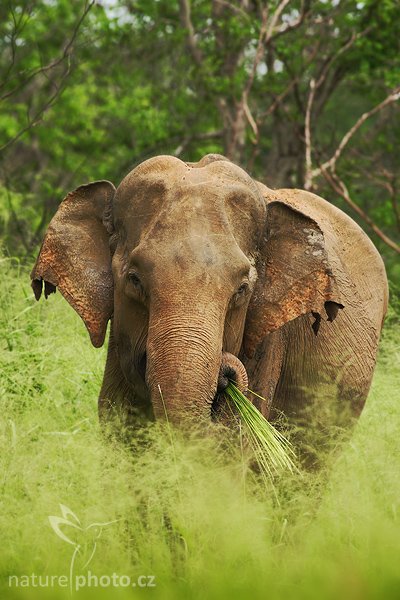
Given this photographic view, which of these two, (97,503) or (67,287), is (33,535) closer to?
(97,503)

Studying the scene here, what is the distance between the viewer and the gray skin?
5.16m

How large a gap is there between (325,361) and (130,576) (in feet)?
9.55

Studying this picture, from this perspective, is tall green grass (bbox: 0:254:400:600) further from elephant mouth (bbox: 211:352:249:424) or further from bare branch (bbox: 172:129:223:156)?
bare branch (bbox: 172:129:223:156)

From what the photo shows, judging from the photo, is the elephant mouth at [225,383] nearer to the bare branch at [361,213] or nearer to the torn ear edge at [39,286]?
the torn ear edge at [39,286]

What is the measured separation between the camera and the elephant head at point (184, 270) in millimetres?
5070

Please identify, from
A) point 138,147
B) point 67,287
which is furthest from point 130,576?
point 138,147

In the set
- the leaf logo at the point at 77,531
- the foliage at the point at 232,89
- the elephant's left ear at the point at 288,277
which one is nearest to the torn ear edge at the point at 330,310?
the elephant's left ear at the point at 288,277

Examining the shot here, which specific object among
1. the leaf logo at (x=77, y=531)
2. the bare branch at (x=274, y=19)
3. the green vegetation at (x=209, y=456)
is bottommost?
the leaf logo at (x=77, y=531)

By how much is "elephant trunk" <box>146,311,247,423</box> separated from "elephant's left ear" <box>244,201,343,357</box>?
0.77 metres

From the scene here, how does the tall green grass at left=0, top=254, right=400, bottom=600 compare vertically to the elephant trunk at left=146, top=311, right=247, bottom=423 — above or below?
below

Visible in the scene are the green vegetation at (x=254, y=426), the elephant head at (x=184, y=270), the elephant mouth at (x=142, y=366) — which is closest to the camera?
the elephant head at (x=184, y=270)

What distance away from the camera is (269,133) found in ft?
89.5

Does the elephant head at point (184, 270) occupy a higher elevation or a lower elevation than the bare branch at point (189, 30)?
lower

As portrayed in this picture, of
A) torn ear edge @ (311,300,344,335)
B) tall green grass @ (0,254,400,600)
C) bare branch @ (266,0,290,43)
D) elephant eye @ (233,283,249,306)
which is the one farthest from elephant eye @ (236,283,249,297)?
bare branch @ (266,0,290,43)
